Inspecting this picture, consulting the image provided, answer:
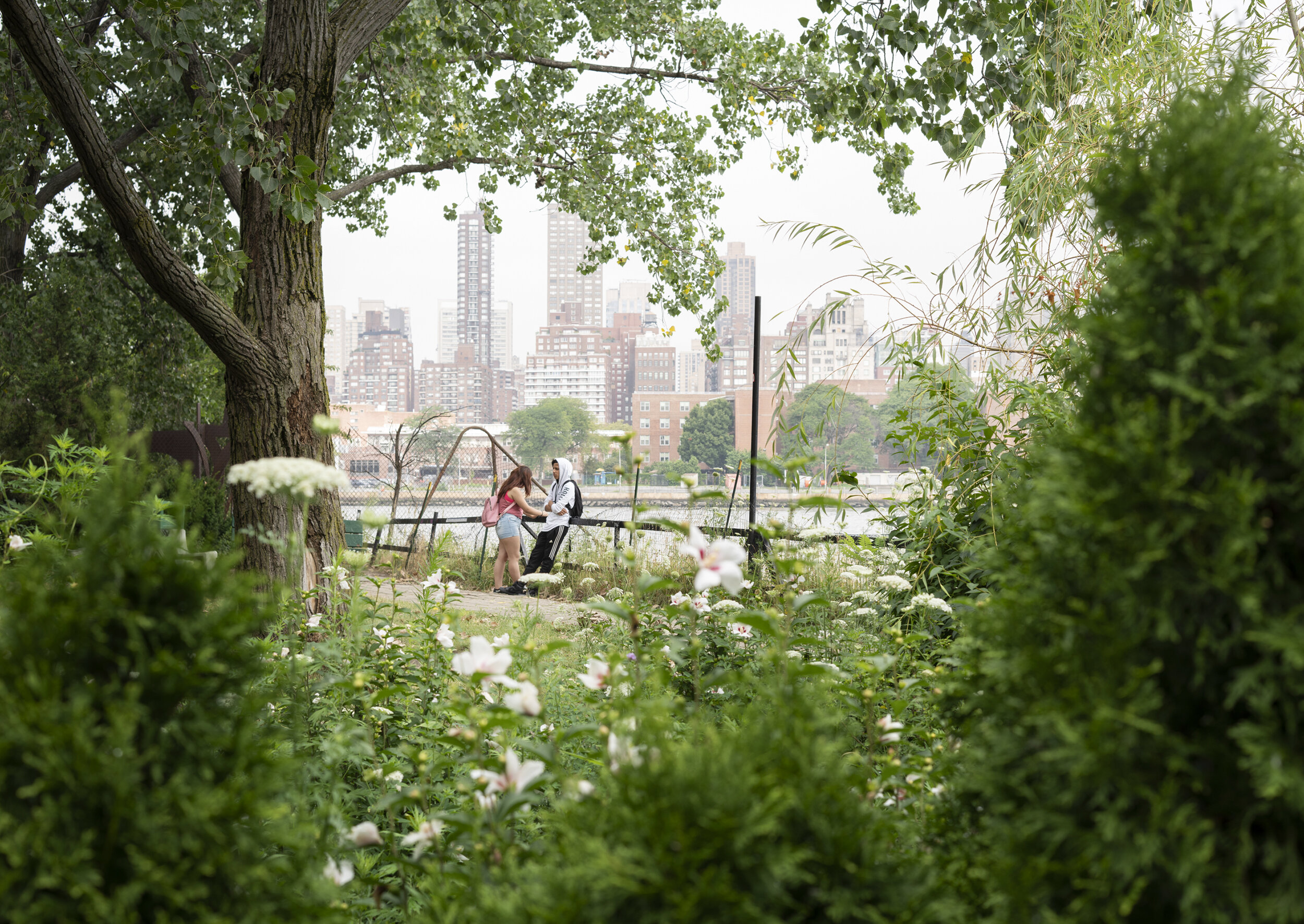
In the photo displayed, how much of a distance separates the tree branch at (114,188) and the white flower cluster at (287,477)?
7.63 feet

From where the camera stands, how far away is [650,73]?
826 cm

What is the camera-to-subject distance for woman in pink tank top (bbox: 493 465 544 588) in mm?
8633

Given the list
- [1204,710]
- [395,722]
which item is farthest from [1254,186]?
[395,722]

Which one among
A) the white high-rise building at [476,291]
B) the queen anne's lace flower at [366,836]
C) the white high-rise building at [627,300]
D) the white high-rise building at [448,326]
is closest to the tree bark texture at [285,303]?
the queen anne's lace flower at [366,836]

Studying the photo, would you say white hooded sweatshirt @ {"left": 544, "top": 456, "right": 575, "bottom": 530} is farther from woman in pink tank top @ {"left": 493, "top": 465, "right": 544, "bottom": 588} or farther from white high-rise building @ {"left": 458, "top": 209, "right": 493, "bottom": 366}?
white high-rise building @ {"left": 458, "top": 209, "right": 493, "bottom": 366}

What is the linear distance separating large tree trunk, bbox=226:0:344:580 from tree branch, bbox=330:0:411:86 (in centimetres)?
5

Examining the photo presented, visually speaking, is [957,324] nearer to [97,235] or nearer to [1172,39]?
[1172,39]

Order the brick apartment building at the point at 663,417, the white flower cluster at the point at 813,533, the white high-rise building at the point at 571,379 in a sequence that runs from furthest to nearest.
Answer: the white high-rise building at the point at 571,379 → the brick apartment building at the point at 663,417 → the white flower cluster at the point at 813,533

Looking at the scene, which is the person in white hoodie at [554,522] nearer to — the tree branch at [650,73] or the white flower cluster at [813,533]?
the tree branch at [650,73]

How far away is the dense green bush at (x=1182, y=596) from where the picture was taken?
2.58ft

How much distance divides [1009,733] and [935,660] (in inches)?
86.3

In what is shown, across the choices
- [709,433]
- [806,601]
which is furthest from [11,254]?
[709,433]

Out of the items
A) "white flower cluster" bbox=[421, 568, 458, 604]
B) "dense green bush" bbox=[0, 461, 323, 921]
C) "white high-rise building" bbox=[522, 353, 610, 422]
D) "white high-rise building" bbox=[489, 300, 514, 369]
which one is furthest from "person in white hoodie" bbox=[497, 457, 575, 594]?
"white high-rise building" bbox=[489, 300, 514, 369]

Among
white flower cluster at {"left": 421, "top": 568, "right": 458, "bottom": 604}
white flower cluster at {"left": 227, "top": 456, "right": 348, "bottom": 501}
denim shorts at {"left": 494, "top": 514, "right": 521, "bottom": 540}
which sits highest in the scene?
white flower cluster at {"left": 227, "top": 456, "right": 348, "bottom": 501}
